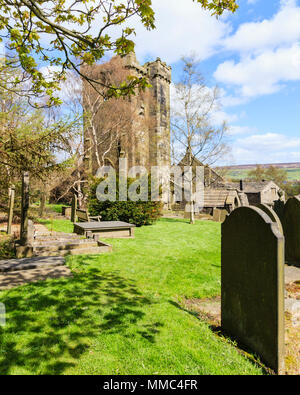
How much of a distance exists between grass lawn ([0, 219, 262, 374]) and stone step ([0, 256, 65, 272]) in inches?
25.5

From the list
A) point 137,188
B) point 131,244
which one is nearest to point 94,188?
point 137,188

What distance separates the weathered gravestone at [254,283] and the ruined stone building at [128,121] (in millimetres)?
17360

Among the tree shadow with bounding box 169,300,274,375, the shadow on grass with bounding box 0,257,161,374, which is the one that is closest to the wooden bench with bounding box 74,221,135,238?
the shadow on grass with bounding box 0,257,161,374

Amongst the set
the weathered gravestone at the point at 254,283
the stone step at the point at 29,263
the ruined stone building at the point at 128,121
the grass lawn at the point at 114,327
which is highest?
the ruined stone building at the point at 128,121

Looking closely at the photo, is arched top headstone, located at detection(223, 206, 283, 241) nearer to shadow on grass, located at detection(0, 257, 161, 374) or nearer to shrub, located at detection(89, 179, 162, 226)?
shadow on grass, located at detection(0, 257, 161, 374)

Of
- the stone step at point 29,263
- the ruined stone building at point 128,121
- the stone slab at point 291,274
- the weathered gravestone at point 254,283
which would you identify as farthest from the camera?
the ruined stone building at point 128,121

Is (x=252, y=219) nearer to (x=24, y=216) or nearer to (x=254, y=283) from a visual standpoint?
(x=254, y=283)

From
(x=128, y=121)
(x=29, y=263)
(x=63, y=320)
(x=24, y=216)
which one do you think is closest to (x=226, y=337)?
(x=63, y=320)

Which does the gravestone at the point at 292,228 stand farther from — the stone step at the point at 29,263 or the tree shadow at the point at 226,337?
the stone step at the point at 29,263

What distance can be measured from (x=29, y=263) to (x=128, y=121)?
22.1 meters

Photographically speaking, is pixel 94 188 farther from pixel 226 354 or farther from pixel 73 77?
pixel 226 354

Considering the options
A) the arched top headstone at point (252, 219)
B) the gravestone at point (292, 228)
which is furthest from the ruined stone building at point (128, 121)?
the arched top headstone at point (252, 219)

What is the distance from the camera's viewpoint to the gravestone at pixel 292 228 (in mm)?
6831

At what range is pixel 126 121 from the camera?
2630 cm
